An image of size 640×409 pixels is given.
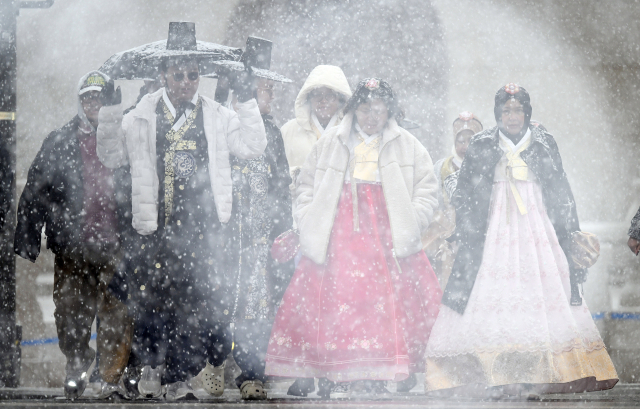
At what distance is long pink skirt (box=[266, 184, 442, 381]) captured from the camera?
680 centimetres

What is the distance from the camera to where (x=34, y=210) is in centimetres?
736

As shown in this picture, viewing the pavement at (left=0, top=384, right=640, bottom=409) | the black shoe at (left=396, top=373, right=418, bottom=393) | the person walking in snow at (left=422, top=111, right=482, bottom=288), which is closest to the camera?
the pavement at (left=0, top=384, right=640, bottom=409)

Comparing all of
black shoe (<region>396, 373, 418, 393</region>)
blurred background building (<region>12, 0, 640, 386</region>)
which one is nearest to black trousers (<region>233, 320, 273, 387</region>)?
black shoe (<region>396, 373, 418, 393</region>)

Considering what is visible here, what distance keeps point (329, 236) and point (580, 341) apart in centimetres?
180

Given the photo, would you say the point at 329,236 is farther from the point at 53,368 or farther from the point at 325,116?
the point at 53,368

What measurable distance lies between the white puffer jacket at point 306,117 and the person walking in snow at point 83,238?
1.54 metres

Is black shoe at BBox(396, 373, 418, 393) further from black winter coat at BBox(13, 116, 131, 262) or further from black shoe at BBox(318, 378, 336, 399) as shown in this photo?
black winter coat at BBox(13, 116, 131, 262)

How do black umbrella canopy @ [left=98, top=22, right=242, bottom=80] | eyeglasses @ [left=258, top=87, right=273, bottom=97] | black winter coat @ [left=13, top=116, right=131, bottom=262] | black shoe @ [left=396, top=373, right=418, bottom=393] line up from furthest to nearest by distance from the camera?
eyeglasses @ [left=258, top=87, right=273, bottom=97] → black winter coat @ [left=13, top=116, right=131, bottom=262] → black shoe @ [left=396, top=373, right=418, bottom=393] → black umbrella canopy @ [left=98, top=22, right=242, bottom=80]

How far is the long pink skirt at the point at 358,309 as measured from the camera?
6.80 m

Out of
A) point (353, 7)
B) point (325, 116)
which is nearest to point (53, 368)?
point (325, 116)

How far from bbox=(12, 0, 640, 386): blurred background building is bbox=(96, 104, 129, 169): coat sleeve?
12.2 feet

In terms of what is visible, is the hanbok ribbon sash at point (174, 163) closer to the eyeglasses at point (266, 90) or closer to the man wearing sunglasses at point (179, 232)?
the man wearing sunglasses at point (179, 232)

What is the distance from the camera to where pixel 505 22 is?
1083 cm

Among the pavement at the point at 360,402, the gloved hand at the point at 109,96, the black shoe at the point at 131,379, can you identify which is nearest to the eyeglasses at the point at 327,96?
the gloved hand at the point at 109,96
